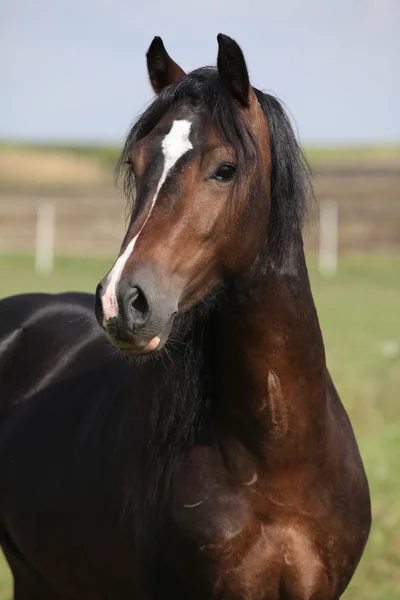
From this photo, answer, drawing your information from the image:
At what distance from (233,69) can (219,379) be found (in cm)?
95

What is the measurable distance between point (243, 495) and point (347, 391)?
23.4 feet

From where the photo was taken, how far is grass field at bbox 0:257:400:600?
609cm

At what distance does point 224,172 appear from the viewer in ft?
9.93

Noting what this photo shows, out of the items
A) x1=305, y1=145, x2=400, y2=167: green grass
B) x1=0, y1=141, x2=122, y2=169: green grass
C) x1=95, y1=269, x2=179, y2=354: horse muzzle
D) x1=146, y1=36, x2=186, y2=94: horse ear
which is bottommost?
x1=305, y1=145, x2=400, y2=167: green grass

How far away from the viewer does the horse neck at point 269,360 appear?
127 inches

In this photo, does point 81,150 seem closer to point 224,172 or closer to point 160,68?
point 160,68

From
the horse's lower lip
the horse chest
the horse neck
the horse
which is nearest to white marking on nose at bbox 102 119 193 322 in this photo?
the horse

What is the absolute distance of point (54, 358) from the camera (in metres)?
4.62

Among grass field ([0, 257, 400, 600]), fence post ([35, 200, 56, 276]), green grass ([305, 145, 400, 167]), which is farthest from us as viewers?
green grass ([305, 145, 400, 167])

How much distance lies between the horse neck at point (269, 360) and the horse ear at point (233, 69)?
494 millimetres

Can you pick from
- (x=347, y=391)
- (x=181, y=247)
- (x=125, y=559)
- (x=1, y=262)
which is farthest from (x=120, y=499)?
(x=1, y=262)

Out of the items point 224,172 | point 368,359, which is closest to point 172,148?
point 224,172

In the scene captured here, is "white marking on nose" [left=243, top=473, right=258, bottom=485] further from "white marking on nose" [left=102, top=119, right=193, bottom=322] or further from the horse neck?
"white marking on nose" [left=102, top=119, right=193, bottom=322]

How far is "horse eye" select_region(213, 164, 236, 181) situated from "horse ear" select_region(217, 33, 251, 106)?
25 centimetres
